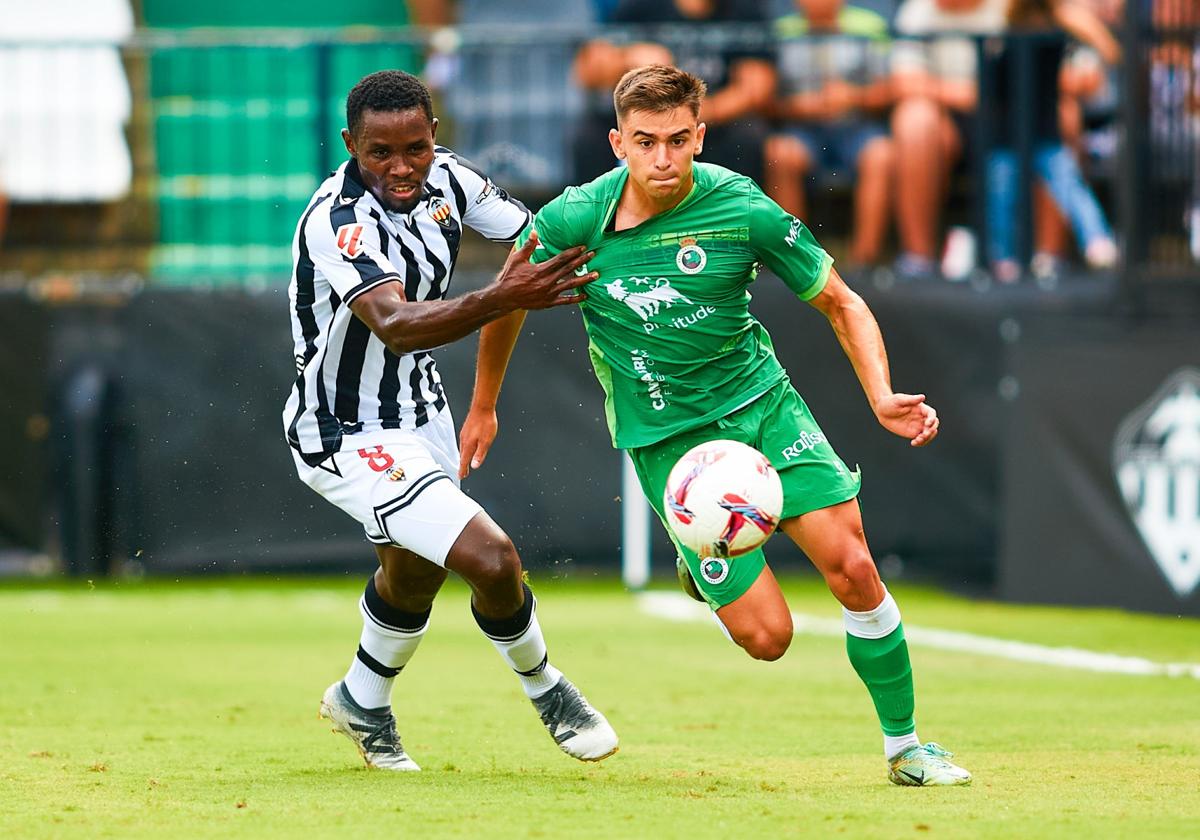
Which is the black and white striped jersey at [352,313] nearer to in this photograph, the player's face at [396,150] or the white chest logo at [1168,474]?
the player's face at [396,150]

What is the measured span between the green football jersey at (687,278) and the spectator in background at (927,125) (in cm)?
716

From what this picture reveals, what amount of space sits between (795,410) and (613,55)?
24.9 ft

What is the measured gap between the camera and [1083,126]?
1405cm

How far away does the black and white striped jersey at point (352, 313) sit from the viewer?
6590 millimetres

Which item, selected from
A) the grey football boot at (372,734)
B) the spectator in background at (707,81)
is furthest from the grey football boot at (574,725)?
the spectator in background at (707,81)

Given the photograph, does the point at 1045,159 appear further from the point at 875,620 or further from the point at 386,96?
the point at 386,96

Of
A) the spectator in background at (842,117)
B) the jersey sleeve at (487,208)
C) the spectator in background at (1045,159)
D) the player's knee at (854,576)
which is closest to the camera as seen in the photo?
the player's knee at (854,576)

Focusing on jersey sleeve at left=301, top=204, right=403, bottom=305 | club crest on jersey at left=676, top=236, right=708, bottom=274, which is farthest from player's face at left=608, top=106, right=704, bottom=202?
jersey sleeve at left=301, top=204, right=403, bottom=305

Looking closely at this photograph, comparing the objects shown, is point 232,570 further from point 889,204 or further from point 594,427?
point 889,204

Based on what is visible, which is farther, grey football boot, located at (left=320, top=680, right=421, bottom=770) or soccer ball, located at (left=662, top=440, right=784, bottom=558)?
grey football boot, located at (left=320, top=680, right=421, bottom=770)

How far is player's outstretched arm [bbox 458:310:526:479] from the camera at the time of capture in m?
6.92

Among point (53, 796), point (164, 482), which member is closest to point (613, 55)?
point (164, 482)

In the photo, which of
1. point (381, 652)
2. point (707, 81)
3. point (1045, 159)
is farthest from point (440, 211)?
point (1045, 159)

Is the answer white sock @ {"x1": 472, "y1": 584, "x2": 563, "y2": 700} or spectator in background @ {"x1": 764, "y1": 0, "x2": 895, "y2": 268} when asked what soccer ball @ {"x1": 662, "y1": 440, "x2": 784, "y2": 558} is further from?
spectator in background @ {"x1": 764, "y1": 0, "x2": 895, "y2": 268}
